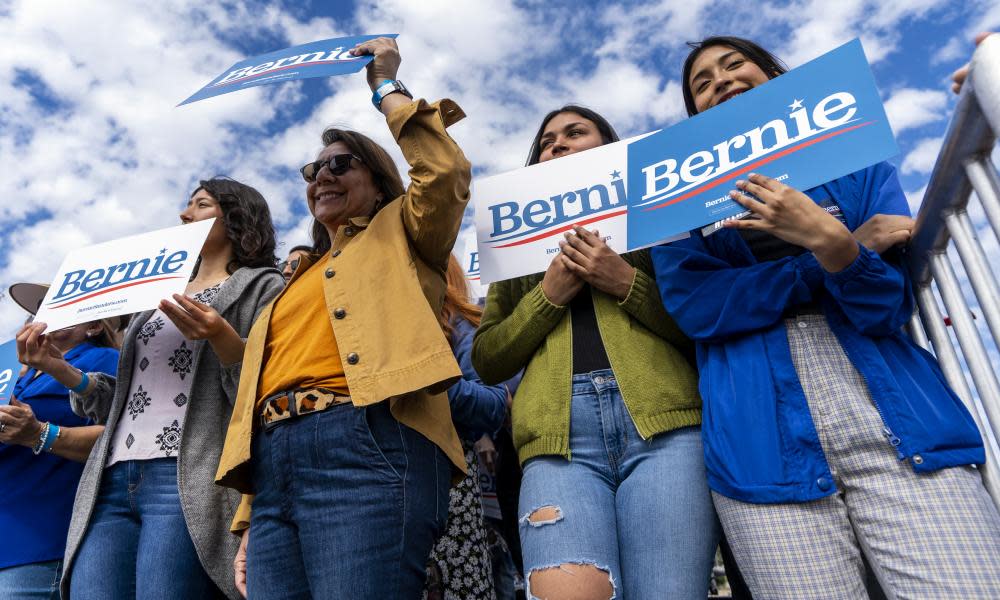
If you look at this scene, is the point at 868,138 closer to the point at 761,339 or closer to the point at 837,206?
the point at 837,206

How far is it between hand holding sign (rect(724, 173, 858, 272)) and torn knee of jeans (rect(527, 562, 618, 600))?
1.01 metres

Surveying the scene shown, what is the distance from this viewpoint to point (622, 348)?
226cm

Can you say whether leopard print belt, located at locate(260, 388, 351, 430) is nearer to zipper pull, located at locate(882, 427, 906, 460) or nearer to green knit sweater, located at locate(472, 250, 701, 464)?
green knit sweater, located at locate(472, 250, 701, 464)

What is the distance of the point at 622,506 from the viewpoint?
2039 mm

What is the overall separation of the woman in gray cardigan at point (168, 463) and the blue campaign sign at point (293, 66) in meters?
0.84

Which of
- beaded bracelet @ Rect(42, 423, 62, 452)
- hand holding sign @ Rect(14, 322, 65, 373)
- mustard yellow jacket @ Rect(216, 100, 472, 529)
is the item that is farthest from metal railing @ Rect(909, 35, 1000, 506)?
beaded bracelet @ Rect(42, 423, 62, 452)

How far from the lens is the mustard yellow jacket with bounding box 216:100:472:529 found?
2133mm

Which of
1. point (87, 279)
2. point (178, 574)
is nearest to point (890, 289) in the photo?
point (178, 574)

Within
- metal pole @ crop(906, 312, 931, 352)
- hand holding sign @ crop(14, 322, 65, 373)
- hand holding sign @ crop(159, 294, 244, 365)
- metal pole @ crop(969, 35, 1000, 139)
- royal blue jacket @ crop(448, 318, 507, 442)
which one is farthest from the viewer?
royal blue jacket @ crop(448, 318, 507, 442)

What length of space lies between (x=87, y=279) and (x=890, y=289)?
10.5ft

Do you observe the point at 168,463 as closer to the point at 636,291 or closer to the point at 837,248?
the point at 636,291

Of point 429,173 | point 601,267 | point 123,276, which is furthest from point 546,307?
point 123,276

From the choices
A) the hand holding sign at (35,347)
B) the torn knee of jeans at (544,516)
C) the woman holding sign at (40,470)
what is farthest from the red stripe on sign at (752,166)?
the woman holding sign at (40,470)

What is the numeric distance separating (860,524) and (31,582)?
340 cm
